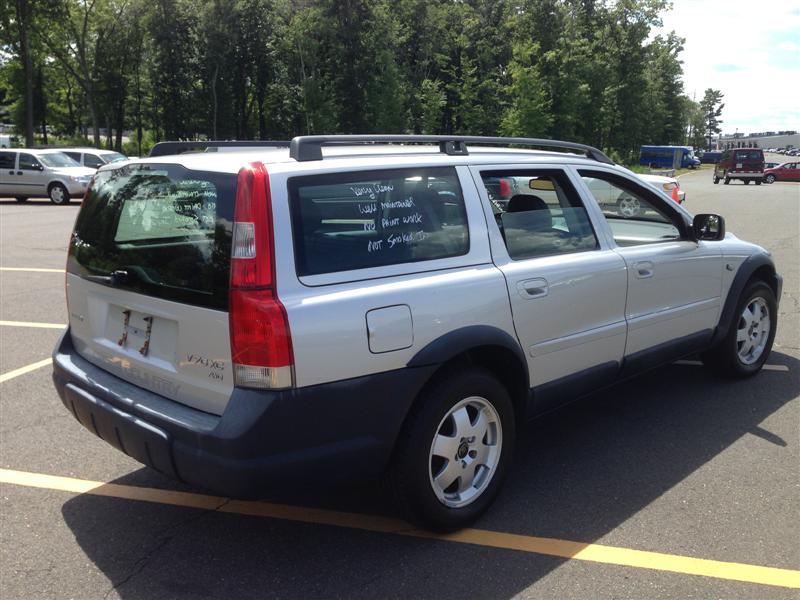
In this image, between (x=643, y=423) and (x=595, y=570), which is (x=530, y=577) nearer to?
(x=595, y=570)

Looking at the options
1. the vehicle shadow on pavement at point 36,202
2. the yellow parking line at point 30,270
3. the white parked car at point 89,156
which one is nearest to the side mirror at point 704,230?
the yellow parking line at point 30,270

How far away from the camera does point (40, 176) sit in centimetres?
2345

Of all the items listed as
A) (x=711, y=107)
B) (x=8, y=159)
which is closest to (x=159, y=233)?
(x=8, y=159)

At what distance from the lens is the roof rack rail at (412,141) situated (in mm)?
3049

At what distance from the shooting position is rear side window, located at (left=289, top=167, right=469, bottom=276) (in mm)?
2928

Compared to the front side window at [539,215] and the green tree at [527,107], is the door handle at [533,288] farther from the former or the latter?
the green tree at [527,107]

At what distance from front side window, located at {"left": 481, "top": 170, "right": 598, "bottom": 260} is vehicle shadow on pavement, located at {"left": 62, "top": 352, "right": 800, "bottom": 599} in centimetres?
122

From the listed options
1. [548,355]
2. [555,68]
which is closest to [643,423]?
[548,355]

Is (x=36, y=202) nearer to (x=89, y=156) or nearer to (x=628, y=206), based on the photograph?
(x=89, y=156)

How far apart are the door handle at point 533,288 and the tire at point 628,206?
1.39 meters

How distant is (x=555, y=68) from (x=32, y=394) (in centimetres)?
4927

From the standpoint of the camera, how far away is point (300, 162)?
3.01 metres

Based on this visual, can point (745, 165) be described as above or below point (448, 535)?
above

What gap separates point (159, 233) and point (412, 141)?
127 centimetres
